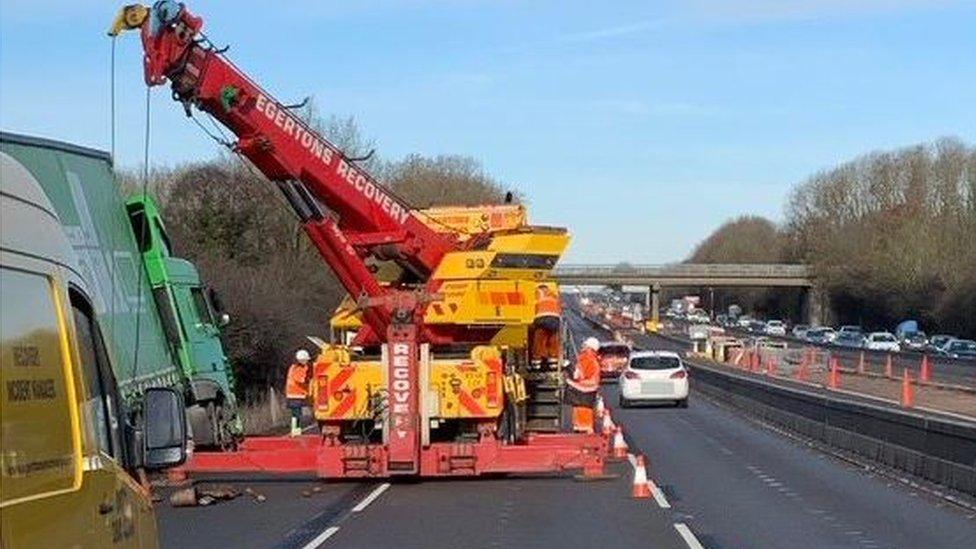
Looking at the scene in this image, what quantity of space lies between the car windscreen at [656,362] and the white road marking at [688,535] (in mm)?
27044

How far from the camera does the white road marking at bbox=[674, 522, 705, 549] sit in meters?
15.0

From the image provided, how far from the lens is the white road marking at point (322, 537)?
15.1 meters

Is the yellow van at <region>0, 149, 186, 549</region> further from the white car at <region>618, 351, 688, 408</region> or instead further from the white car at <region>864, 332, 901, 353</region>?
the white car at <region>864, 332, 901, 353</region>

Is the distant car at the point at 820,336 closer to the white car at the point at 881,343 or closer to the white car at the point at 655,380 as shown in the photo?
the white car at the point at 881,343

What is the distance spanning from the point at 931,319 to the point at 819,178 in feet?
135

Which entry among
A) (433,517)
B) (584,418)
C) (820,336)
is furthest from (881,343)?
(433,517)

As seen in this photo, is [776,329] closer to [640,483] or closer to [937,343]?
→ [937,343]

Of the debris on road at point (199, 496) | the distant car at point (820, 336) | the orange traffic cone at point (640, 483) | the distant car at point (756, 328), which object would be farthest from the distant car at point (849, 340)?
the debris on road at point (199, 496)

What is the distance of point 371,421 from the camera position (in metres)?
21.0

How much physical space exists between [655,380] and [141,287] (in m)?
24.7

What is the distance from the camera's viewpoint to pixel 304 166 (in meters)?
21.6

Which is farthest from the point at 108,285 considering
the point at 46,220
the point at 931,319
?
the point at 931,319

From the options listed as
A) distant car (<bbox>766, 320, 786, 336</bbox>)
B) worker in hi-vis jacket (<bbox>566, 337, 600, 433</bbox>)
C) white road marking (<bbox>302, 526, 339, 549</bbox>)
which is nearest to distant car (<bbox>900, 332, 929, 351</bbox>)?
distant car (<bbox>766, 320, 786, 336</bbox>)

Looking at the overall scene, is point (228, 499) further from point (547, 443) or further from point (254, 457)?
point (547, 443)
